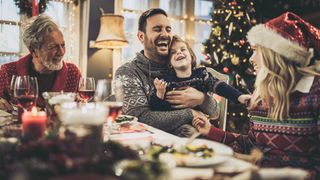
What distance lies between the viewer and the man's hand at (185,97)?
7.63 feet

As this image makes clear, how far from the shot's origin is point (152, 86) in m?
2.45

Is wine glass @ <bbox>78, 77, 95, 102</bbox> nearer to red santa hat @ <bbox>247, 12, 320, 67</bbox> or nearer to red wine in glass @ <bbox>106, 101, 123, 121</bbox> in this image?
red wine in glass @ <bbox>106, 101, 123, 121</bbox>

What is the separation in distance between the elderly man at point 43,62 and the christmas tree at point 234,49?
3.01 metres

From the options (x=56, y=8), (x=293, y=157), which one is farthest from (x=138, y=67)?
(x=56, y=8)

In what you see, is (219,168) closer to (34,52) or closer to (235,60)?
(34,52)

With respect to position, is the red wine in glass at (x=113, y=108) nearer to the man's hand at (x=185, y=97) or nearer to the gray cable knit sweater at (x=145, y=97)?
the gray cable knit sweater at (x=145, y=97)

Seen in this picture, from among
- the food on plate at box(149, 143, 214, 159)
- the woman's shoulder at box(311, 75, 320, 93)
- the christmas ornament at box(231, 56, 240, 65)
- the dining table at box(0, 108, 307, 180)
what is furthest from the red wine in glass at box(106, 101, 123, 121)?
the christmas ornament at box(231, 56, 240, 65)

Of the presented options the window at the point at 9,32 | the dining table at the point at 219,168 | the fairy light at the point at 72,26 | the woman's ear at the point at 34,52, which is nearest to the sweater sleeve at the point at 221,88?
the dining table at the point at 219,168

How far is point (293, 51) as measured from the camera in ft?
A: 5.02

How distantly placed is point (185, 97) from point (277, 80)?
860 millimetres

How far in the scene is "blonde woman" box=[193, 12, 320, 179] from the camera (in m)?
1.46

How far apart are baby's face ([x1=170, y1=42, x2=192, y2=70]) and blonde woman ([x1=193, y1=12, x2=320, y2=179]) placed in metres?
0.76

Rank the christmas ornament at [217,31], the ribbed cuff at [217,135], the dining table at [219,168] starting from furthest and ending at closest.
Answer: the christmas ornament at [217,31] < the ribbed cuff at [217,135] < the dining table at [219,168]

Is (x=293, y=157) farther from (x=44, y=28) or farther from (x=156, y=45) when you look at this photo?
(x=44, y=28)
